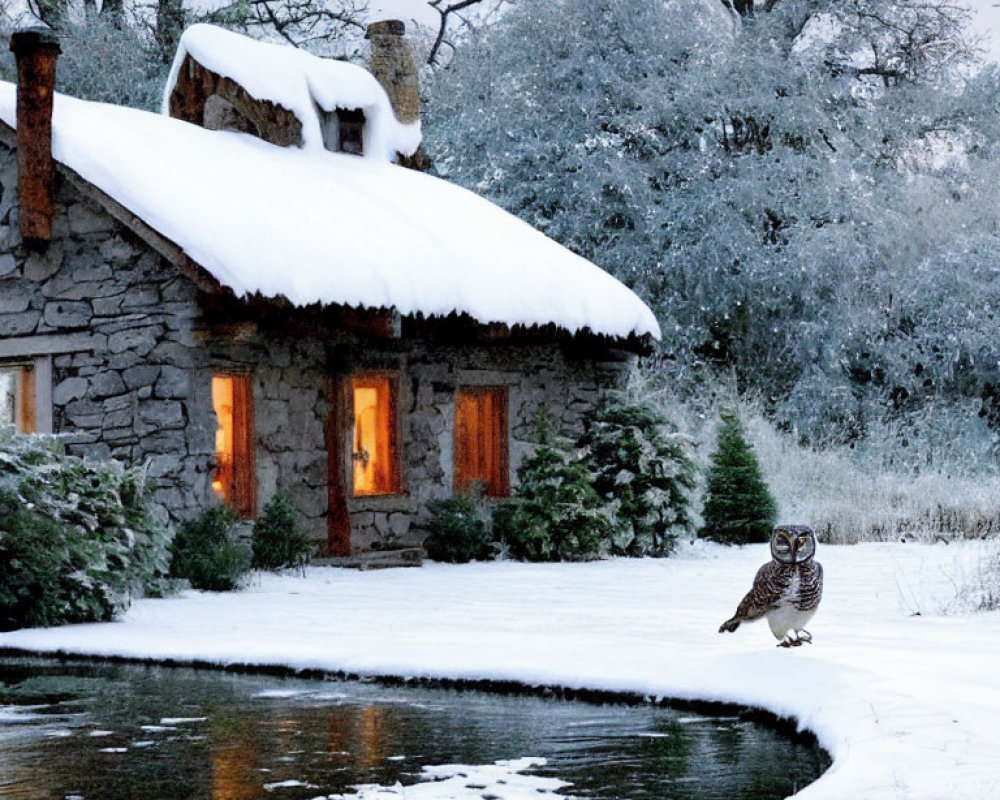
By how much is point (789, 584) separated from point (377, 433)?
8.98m

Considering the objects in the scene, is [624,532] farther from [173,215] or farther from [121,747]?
[121,747]

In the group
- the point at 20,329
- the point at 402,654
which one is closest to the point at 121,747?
the point at 402,654

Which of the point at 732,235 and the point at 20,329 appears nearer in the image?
the point at 20,329

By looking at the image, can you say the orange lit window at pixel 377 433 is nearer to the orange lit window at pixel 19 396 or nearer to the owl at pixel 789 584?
the orange lit window at pixel 19 396

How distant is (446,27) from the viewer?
104 feet

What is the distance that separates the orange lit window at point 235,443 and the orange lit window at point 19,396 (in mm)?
1764

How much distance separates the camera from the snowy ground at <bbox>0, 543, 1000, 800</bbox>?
691 centimetres

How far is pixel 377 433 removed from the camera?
1773 cm

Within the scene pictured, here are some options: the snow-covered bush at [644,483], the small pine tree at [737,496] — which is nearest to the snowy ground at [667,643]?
the snow-covered bush at [644,483]

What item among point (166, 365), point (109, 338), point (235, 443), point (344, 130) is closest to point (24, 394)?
point (109, 338)

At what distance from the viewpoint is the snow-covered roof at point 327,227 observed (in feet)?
49.5

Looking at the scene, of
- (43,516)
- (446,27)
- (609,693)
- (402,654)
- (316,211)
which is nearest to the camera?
(609,693)

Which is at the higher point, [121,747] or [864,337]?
[864,337]

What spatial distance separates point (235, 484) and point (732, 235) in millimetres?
11747
